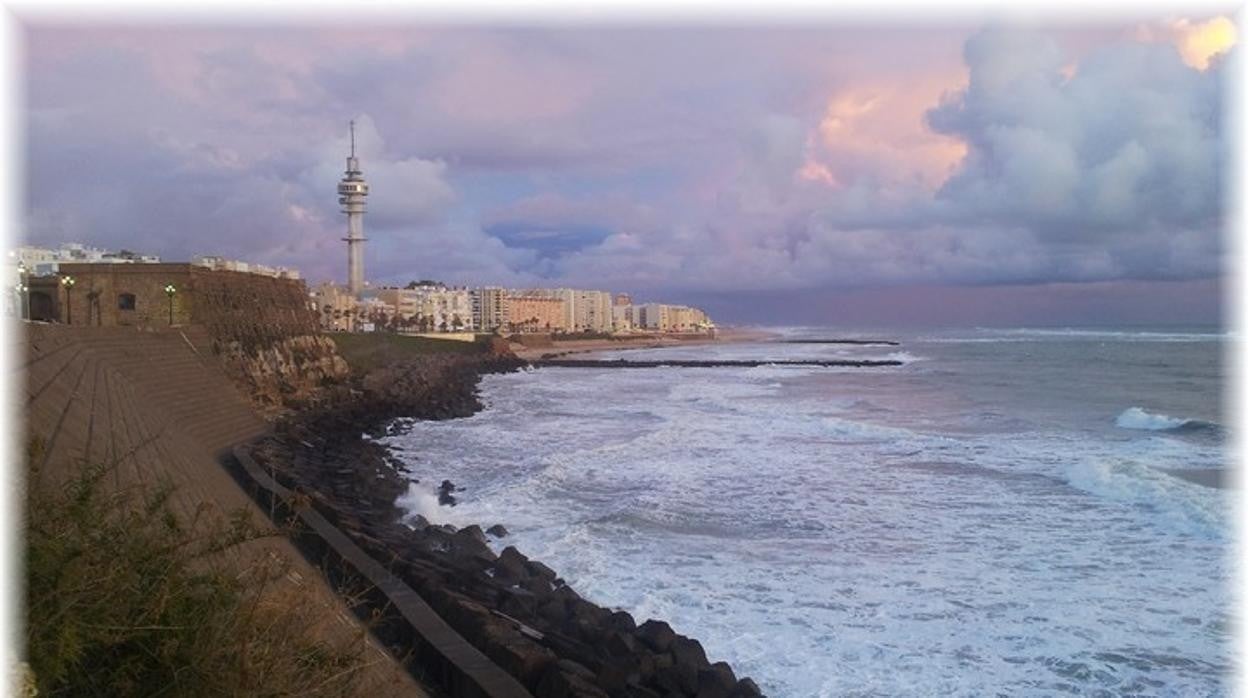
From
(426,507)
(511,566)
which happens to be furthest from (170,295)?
(511,566)

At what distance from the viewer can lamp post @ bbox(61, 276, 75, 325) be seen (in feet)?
71.4

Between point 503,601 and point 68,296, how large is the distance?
19.6 metres

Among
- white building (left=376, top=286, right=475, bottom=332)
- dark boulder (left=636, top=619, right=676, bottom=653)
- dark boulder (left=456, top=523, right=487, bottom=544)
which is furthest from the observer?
white building (left=376, top=286, right=475, bottom=332)

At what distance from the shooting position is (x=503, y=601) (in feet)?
23.1

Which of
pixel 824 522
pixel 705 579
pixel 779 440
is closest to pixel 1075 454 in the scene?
pixel 779 440

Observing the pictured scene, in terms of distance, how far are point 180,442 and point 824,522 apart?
24.9ft

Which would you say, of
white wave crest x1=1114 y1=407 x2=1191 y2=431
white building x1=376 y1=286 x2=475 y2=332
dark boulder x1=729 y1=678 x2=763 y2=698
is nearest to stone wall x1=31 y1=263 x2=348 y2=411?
dark boulder x1=729 y1=678 x2=763 y2=698

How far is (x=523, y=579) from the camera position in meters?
7.91

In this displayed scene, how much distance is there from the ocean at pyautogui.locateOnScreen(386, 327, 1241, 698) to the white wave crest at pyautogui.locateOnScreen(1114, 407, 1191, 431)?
0.11m

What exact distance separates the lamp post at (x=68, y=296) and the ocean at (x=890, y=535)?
888cm

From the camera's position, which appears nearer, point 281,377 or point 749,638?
point 749,638

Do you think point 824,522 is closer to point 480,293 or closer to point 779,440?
point 779,440

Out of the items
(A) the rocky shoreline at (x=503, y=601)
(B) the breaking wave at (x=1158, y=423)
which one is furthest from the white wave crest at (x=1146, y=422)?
(A) the rocky shoreline at (x=503, y=601)

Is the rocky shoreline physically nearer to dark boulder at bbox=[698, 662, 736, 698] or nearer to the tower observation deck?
dark boulder at bbox=[698, 662, 736, 698]
